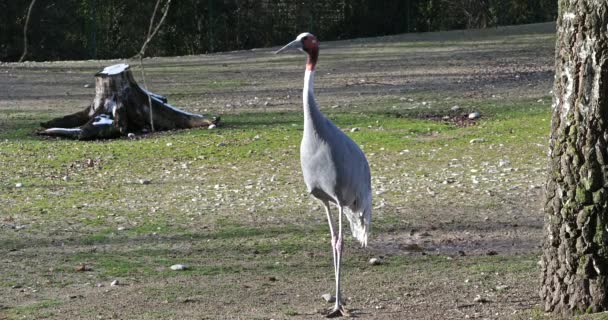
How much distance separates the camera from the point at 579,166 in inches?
216

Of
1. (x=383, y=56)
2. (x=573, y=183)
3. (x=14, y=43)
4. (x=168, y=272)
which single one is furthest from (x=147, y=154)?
(x=14, y=43)

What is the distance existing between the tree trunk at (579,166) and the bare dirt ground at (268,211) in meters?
0.36

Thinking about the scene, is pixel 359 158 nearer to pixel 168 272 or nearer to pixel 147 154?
pixel 168 272

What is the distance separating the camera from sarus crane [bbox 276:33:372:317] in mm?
5988

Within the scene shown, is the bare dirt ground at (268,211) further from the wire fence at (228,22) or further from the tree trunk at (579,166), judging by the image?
the wire fence at (228,22)

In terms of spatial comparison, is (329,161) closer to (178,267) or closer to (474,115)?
(178,267)

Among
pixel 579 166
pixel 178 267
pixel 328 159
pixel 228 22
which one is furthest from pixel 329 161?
pixel 228 22

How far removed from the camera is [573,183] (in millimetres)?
5516

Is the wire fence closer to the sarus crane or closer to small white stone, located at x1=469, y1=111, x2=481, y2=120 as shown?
small white stone, located at x1=469, y1=111, x2=481, y2=120

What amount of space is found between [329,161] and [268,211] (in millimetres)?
2788

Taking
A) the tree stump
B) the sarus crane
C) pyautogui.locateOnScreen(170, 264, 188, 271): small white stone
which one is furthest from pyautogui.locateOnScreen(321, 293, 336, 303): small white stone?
the tree stump

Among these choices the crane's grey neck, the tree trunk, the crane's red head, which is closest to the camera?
the tree trunk

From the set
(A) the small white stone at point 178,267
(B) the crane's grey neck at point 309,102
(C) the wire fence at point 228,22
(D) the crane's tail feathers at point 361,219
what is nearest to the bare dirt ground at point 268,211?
(A) the small white stone at point 178,267

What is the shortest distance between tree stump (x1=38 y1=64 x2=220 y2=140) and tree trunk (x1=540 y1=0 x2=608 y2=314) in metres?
7.80
